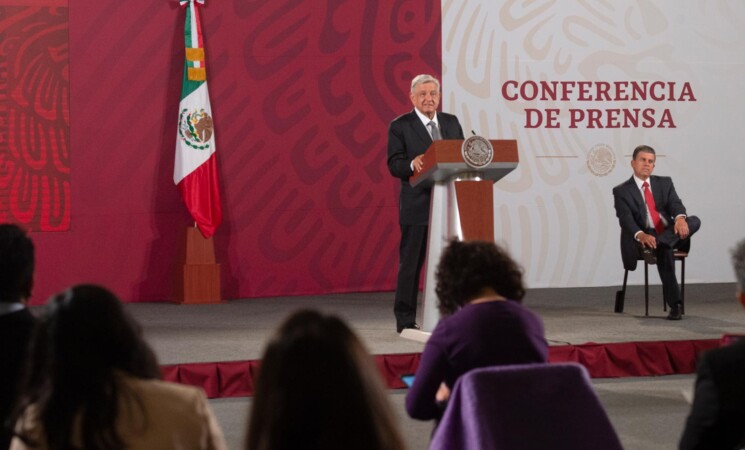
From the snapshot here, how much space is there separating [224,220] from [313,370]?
6579 millimetres

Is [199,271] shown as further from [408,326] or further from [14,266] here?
[14,266]

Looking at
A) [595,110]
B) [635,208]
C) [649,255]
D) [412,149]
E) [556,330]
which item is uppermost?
[595,110]

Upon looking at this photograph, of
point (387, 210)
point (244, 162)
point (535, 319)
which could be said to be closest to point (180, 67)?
point (244, 162)

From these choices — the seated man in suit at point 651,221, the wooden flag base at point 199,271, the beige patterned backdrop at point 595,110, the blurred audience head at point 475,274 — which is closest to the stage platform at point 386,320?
the wooden flag base at point 199,271

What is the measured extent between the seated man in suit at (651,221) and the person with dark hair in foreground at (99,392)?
16.9ft

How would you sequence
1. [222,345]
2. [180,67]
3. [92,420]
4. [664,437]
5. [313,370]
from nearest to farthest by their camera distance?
[313,370]
[92,420]
[664,437]
[222,345]
[180,67]

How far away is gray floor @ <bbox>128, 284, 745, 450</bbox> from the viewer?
166 inches

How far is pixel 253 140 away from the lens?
7.75 metres

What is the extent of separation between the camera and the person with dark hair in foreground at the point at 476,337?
242 cm


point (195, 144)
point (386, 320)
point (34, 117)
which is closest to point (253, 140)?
point (195, 144)

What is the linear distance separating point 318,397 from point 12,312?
123 cm

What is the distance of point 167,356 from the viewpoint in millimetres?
4980

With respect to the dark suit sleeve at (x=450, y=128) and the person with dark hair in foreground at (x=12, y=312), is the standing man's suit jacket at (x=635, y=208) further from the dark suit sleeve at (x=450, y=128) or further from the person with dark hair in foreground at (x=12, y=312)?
the person with dark hair in foreground at (x=12, y=312)

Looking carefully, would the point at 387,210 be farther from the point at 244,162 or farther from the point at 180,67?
the point at 180,67
